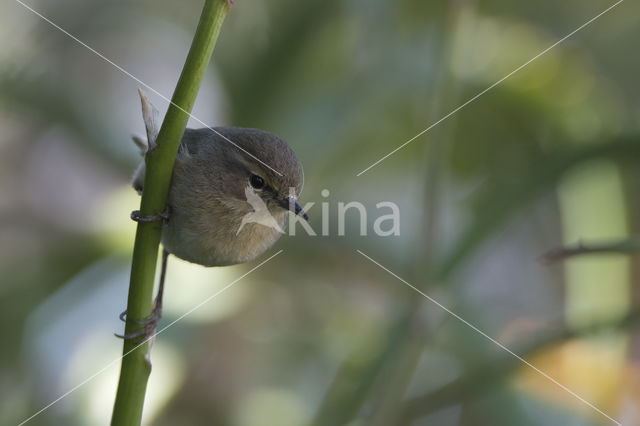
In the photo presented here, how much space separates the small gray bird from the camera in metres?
1.83

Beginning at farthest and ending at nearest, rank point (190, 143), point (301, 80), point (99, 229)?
point (301, 80) → point (99, 229) → point (190, 143)

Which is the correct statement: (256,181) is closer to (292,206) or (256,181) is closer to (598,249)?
(292,206)

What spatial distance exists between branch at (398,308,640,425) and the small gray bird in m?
0.66

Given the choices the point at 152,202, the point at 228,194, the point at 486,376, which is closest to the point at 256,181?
the point at 228,194

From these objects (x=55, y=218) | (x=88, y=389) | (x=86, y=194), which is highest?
(x=86, y=194)

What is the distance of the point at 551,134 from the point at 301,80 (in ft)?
3.36

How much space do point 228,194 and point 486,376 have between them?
0.94 meters

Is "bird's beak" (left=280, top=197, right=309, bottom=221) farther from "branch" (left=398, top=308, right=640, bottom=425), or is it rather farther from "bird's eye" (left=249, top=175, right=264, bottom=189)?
"branch" (left=398, top=308, right=640, bottom=425)

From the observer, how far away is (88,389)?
Answer: 2199 millimetres

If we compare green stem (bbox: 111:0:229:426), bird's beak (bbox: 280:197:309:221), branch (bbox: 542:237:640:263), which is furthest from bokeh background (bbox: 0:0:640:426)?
green stem (bbox: 111:0:229:426)

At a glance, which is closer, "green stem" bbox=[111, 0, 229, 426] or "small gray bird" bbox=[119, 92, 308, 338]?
"green stem" bbox=[111, 0, 229, 426]

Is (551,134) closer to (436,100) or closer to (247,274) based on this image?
(436,100)

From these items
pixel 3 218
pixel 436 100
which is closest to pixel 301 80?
pixel 436 100

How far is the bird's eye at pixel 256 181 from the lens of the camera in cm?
198
